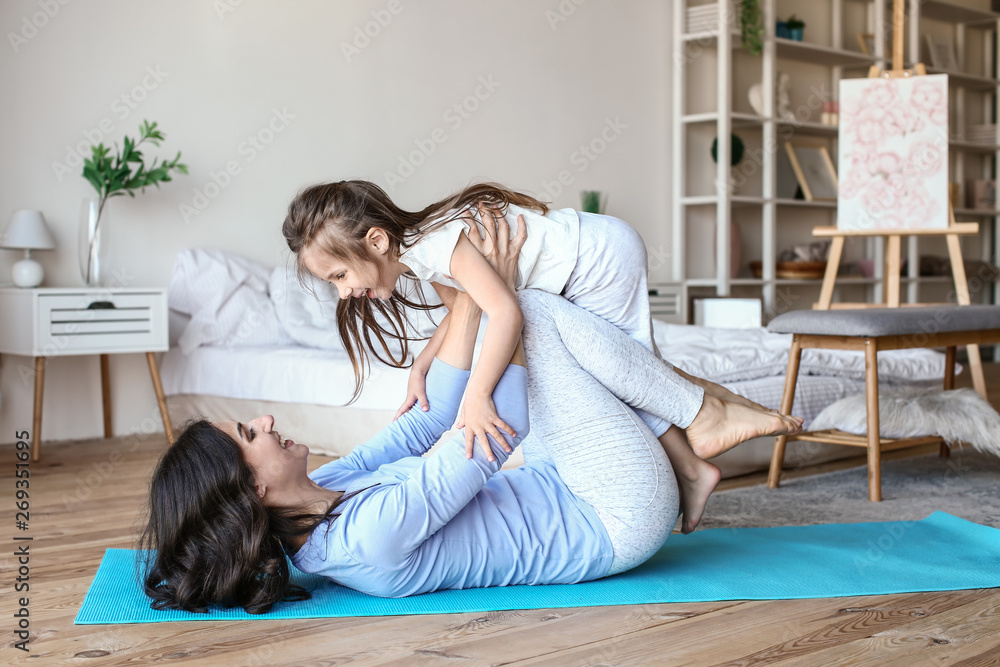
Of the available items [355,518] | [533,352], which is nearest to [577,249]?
[533,352]

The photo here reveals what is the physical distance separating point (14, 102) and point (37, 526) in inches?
74.9

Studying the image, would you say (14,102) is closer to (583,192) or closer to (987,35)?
(583,192)

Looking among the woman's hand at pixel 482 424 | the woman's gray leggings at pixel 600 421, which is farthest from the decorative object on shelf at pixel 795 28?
the woman's hand at pixel 482 424

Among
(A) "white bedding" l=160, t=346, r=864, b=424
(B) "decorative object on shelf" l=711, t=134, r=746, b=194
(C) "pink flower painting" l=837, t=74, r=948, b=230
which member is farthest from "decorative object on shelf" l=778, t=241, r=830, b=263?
(A) "white bedding" l=160, t=346, r=864, b=424

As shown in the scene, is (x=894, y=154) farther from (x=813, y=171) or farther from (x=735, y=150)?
(x=813, y=171)

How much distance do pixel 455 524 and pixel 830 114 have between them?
503 cm

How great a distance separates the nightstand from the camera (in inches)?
122

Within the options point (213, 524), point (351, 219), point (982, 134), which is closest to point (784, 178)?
point (982, 134)

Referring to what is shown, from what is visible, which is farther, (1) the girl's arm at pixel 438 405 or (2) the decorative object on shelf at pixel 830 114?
(2) the decorative object on shelf at pixel 830 114

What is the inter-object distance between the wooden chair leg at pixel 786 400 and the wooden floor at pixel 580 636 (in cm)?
102

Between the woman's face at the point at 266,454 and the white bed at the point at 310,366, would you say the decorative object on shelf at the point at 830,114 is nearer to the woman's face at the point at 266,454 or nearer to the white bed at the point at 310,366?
the white bed at the point at 310,366

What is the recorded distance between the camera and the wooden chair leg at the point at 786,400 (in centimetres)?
255

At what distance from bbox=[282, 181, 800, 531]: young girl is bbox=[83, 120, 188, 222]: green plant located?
1.95 m

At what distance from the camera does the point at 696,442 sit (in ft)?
5.63
